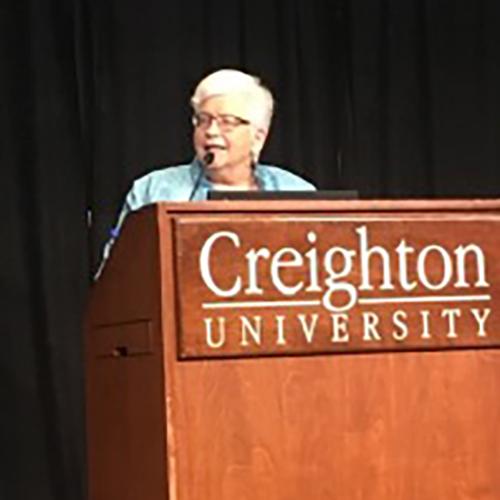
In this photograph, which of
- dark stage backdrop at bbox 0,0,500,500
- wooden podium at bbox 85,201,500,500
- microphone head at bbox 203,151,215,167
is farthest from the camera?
dark stage backdrop at bbox 0,0,500,500

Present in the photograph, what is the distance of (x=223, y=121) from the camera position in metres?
3.16

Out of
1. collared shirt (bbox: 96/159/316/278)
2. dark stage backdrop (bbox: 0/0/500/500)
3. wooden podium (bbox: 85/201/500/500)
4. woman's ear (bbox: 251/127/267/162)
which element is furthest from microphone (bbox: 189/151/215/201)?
dark stage backdrop (bbox: 0/0/500/500)

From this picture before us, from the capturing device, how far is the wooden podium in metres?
2.10

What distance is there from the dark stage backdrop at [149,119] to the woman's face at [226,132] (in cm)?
119

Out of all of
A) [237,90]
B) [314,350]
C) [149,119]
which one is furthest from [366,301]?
[149,119]

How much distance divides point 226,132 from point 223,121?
0.03 meters

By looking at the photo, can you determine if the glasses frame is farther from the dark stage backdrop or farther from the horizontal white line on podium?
the dark stage backdrop

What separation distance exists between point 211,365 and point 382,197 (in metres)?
2.75

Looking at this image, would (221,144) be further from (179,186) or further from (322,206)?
(322,206)

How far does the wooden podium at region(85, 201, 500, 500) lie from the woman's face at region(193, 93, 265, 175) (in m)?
0.89

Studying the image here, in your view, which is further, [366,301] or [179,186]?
[179,186]

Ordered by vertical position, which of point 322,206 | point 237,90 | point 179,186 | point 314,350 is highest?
point 237,90

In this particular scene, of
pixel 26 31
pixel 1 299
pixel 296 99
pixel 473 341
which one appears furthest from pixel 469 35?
pixel 473 341

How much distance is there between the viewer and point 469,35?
4.98 metres
